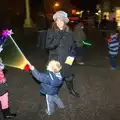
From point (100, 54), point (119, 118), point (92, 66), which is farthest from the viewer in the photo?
point (100, 54)

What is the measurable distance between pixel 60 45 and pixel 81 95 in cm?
131

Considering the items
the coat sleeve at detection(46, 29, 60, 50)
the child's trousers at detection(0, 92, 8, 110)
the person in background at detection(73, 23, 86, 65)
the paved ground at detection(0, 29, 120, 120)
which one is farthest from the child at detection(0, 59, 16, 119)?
the person in background at detection(73, 23, 86, 65)

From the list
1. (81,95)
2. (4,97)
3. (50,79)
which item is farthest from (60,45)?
(4,97)

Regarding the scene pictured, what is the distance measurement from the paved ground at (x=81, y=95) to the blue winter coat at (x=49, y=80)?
0.48m

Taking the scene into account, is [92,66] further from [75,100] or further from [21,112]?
[21,112]

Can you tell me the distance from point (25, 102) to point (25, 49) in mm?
7927

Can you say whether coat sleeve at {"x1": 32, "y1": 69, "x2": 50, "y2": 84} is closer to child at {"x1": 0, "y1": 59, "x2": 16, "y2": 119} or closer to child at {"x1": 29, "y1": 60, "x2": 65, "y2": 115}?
child at {"x1": 29, "y1": 60, "x2": 65, "y2": 115}

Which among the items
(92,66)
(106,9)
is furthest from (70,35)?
(106,9)

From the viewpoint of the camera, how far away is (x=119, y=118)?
216 inches

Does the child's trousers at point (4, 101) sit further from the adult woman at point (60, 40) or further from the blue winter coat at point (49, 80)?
the adult woman at point (60, 40)

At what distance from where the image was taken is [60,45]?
6.21 meters

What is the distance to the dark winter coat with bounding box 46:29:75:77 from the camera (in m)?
6.16

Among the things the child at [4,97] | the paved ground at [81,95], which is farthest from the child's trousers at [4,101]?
the paved ground at [81,95]

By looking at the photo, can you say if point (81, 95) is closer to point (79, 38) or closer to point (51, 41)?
point (51, 41)
